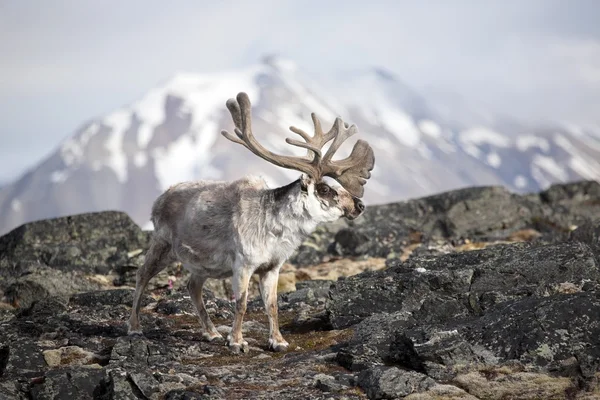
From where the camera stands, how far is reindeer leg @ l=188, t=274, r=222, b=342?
15156 millimetres

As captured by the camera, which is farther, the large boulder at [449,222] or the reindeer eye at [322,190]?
the large boulder at [449,222]

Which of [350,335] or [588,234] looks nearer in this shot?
[350,335]

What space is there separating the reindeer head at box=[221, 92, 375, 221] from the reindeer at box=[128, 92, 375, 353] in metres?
0.02

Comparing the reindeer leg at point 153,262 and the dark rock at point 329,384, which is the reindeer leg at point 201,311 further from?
the dark rock at point 329,384

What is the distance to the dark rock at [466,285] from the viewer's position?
1438cm

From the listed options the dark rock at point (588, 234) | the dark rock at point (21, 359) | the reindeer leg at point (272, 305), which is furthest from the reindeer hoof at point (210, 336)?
the dark rock at point (588, 234)

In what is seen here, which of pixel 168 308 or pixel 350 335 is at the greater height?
pixel 168 308

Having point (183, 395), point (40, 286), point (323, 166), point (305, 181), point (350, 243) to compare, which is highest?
point (350, 243)

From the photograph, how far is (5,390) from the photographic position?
1088cm

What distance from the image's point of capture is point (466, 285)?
49.8 ft

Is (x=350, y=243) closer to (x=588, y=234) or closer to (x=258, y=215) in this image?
(x=588, y=234)

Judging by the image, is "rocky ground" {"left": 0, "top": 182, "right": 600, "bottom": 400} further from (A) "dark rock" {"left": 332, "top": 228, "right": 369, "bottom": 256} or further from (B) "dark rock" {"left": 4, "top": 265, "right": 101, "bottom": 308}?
(A) "dark rock" {"left": 332, "top": 228, "right": 369, "bottom": 256}

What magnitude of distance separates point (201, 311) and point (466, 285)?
17.0 feet

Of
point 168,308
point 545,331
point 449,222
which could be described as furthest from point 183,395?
point 449,222
